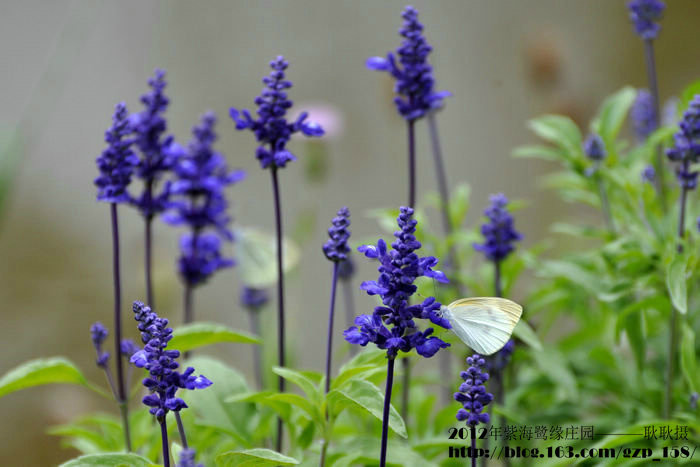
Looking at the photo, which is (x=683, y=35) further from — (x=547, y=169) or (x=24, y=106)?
(x=24, y=106)

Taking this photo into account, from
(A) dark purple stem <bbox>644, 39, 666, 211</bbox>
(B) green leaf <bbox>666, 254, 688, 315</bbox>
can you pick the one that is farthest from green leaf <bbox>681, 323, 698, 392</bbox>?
(A) dark purple stem <bbox>644, 39, 666, 211</bbox>

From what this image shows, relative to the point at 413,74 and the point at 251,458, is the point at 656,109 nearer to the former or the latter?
the point at 413,74

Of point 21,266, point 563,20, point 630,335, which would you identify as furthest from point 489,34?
point 630,335

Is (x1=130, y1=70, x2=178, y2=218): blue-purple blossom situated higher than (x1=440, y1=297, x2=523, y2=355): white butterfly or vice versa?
(x1=130, y1=70, x2=178, y2=218): blue-purple blossom

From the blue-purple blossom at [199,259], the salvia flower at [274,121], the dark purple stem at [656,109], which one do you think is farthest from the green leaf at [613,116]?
Answer: the blue-purple blossom at [199,259]

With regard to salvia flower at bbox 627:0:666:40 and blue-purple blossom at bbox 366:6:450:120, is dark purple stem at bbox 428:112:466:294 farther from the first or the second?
salvia flower at bbox 627:0:666:40
